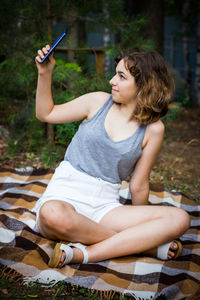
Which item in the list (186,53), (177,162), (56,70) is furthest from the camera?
(186,53)

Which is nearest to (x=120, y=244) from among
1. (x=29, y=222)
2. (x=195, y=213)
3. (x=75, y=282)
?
(x=75, y=282)

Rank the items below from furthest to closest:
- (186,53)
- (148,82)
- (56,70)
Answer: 1. (186,53)
2. (56,70)
3. (148,82)

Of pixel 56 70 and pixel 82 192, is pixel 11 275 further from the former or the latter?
pixel 56 70

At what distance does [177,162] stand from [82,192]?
6.40ft

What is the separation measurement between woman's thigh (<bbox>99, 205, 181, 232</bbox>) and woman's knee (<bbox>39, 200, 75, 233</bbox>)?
9.9 inches

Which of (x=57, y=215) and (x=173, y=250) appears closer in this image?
(x=57, y=215)

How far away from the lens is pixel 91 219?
1.85m

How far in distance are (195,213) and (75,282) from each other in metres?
1.25

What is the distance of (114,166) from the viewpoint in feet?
6.12

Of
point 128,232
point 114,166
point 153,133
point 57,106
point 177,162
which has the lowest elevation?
point 177,162

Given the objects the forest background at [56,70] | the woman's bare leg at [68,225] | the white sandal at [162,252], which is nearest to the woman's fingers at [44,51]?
the woman's bare leg at [68,225]

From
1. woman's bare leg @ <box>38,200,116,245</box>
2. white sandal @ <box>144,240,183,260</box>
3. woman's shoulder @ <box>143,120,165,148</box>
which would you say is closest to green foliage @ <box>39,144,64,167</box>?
woman's bare leg @ <box>38,200,116,245</box>

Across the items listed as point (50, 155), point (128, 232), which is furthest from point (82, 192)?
point (50, 155)

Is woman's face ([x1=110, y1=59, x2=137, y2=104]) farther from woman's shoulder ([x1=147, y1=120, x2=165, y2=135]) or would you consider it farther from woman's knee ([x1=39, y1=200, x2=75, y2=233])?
woman's knee ([x1=39, y1=200, x2=75, y2=233])
